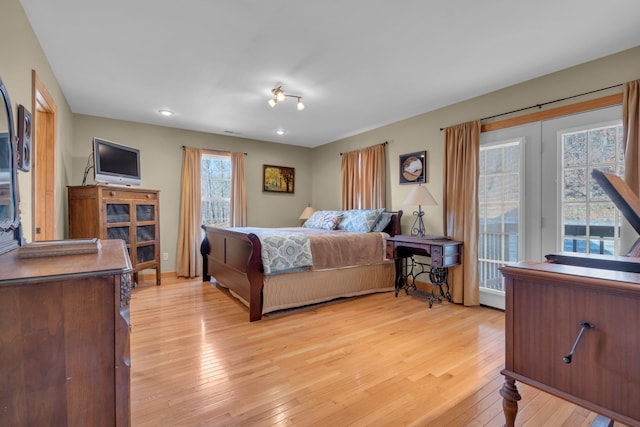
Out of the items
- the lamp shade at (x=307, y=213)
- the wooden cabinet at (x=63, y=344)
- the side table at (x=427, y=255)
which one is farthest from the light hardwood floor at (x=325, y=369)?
the lamp shade at (x=307, y=213)

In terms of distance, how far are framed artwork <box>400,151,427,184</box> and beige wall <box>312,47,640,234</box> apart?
0.06 m

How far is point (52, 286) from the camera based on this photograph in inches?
36.3

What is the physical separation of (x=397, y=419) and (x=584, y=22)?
110 inches

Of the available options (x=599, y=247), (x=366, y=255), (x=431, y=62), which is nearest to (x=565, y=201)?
(x=599, y=247)

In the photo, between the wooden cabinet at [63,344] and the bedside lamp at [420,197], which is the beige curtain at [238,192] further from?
the wooden cabinet at [63,344]

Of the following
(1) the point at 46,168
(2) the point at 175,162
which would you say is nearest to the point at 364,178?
(2) the point at 175,162

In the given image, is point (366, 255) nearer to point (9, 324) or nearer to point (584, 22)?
point (584, 22)

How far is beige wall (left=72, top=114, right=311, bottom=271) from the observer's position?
13.6ft

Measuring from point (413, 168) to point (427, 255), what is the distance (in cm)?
123

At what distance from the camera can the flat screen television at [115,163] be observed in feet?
11.9

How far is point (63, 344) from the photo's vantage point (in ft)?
3.07

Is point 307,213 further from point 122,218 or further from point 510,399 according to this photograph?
point 510,399

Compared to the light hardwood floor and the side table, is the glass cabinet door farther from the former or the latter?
the side table

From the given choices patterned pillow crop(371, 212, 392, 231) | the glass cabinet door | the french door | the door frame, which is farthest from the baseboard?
the french door
